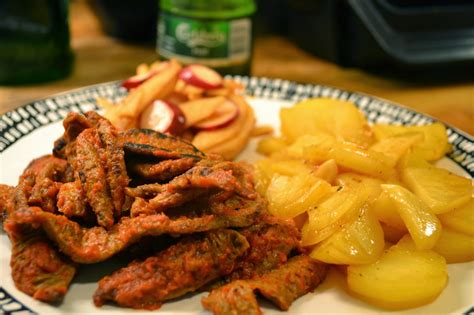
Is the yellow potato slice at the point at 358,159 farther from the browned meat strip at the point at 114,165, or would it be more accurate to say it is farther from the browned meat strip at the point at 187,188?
the browned meat strip at the point at 114,165

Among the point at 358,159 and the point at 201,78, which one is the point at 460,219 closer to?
the point at 358,159

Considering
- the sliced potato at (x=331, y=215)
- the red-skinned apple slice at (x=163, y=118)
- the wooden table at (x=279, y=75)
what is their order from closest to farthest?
1. the sliced potato at (x=331, y=215)
2. the red-skinned apple slice at (x=163, y=118)
3. the wooden table at (x=279, y=75)

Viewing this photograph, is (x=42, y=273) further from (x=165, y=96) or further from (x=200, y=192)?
(x=165, y=96)

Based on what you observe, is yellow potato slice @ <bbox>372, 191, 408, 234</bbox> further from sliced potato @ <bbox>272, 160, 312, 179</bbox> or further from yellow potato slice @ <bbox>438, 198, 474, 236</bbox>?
sliced potato @ <bbox>272, 160, 312, 179</bbox>

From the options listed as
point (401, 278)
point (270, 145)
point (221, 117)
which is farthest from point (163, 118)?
point (401, 278)

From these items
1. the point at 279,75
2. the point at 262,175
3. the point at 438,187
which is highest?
the point at 438,187

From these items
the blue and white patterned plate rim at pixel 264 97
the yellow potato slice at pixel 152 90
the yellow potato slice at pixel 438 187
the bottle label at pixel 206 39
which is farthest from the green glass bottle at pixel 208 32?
the yellow potato slice at pixel 438 187
